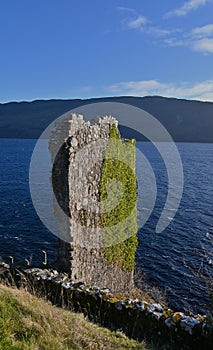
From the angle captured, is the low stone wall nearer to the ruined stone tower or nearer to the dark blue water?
the ruined stone tower

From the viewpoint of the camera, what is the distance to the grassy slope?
4.63m

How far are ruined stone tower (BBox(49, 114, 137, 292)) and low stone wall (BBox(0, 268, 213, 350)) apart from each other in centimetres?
127

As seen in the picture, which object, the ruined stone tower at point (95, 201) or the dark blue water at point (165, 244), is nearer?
the ruined stone tower at point (95, 201)

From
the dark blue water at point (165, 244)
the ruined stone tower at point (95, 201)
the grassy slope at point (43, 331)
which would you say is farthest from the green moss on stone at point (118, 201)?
the grassy slope at point (43, 331)

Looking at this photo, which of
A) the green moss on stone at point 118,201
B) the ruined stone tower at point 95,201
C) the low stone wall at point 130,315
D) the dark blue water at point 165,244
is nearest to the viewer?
the low stone wall at point 130,315

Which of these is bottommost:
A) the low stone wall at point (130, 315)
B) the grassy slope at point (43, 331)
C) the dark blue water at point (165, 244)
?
the dark blue water at point (165, 244)

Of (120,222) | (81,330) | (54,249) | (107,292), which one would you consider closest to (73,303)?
(107,292)

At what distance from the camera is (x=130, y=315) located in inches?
306

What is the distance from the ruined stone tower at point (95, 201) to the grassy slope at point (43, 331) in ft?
13.9

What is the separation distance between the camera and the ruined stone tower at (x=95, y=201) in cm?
984

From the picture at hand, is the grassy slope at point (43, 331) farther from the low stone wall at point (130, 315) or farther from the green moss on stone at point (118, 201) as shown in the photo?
the green moss on stone at point (118, 201)

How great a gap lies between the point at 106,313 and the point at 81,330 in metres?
2.86

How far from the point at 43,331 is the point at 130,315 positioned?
3452 millimetres

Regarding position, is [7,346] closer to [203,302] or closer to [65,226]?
[65,226]
